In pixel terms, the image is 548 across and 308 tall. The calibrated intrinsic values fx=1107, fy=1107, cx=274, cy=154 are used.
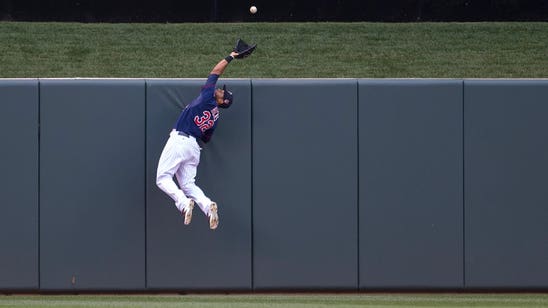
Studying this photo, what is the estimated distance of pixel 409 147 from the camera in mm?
10734

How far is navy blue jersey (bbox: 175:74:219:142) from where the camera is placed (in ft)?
33.4

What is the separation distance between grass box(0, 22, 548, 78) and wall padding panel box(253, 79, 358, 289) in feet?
16.0

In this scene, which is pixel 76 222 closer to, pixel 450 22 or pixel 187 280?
pixel 187 280

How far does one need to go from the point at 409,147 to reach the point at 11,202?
385 centimetres

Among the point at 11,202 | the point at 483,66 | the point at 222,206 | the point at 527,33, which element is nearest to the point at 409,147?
the point at 222,206

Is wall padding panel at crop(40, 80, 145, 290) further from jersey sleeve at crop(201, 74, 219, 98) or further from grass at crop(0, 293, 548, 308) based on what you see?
jersey sleeve at crop(201, 74, 219, 98)

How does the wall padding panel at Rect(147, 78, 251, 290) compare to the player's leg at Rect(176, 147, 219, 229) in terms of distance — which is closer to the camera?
the player's leg at Rect(176, 147, 219, 229)

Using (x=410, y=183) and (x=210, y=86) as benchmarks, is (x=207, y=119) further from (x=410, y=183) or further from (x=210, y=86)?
(x=410, y=183)

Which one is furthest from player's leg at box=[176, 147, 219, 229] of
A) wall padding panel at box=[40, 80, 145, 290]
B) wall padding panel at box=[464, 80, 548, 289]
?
wall padding panel at box=[464, 80, 548, 289]

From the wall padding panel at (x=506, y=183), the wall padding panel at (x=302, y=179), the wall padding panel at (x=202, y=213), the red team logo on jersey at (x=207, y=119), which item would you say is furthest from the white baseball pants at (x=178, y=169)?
the wall padding panel at (x=506, y=183)

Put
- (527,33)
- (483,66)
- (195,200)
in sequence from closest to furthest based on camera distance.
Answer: (195,200)
(483,66)
(527,33)

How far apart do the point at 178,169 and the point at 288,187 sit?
110 cm

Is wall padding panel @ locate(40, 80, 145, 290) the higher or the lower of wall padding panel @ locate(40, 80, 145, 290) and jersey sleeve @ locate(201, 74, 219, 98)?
the lower

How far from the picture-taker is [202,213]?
1066 cm
